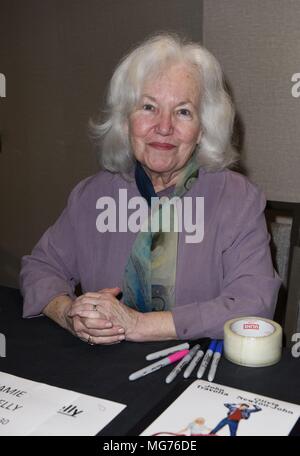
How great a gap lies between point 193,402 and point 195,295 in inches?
25.1

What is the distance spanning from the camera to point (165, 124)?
5.44 feet

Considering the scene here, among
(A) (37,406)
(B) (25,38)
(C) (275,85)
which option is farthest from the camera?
(B) (25,38)

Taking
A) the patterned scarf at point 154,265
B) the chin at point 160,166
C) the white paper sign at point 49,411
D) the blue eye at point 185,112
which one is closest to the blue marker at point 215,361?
the white paper sign at point 49,411

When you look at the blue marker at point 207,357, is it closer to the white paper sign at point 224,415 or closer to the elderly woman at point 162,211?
the white paper sign at point 224,415

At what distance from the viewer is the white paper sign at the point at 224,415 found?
92cm

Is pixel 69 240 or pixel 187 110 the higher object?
pixel 187 110

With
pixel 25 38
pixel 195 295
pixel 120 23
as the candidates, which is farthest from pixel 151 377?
pixel 25 38

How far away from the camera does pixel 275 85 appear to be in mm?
2217

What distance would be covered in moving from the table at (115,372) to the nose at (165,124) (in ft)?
2.22

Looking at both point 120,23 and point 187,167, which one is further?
point 120,23

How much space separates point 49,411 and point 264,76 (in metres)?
1.71

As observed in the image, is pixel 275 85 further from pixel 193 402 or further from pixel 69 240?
pixel 193 402

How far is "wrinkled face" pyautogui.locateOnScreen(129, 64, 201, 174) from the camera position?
1656mm

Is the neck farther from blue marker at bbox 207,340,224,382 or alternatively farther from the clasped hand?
blue marker at bbox 207,340,224,382
